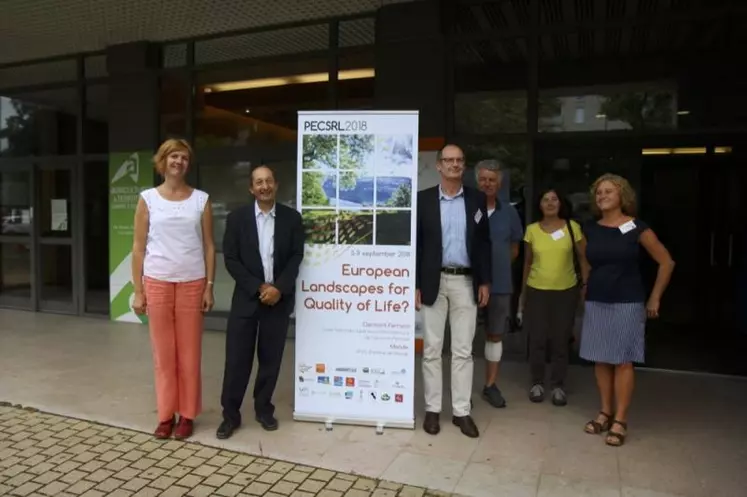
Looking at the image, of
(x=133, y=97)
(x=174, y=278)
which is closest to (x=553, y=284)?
(x=174, y=278)

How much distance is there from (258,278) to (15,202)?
22.9 ft

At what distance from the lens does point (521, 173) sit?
6.02 meters

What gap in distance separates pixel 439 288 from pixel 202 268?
1.56 metres

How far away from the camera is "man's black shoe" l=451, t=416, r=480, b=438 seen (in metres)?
3.99

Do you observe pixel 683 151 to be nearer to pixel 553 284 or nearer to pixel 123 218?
pixel 553 284

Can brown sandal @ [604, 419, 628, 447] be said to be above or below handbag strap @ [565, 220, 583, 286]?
below

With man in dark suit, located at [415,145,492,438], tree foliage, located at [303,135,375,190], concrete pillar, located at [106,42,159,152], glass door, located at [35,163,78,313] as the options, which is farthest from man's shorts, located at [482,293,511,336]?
glass door, located at [35,163,78,313]

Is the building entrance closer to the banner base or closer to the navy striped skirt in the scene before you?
the navy striped skirt

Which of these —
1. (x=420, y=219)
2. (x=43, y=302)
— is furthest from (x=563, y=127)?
(x=43, y=302)

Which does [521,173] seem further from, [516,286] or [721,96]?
[721,96]

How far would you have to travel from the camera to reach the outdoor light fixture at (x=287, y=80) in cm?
673

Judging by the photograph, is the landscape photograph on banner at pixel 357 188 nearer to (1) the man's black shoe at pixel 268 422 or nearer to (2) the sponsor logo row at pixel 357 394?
(2) the sponsor logo row at pixel 357 394

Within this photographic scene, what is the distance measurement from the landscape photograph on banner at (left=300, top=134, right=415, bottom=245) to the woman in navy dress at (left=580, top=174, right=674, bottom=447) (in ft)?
4.12

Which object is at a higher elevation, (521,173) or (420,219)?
(521,173)
